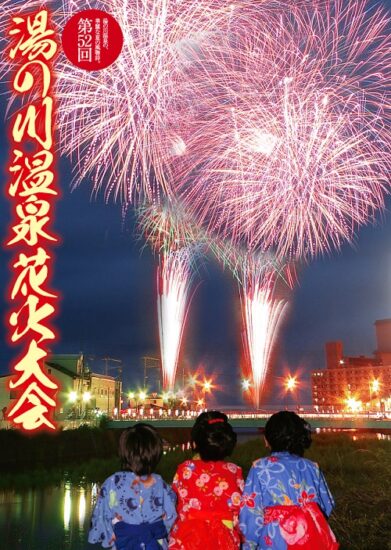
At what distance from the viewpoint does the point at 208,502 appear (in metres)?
4.48

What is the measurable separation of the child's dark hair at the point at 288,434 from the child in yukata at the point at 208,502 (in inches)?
17.9

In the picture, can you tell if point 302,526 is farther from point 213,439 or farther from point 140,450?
point 140,450

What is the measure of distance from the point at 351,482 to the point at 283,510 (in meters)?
15.9

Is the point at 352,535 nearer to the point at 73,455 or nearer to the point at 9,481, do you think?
the point at 9,481

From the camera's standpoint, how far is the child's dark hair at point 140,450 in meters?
4.37

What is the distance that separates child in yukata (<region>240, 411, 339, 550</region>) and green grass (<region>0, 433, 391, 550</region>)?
21.1 feet

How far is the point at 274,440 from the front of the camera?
4402 mm

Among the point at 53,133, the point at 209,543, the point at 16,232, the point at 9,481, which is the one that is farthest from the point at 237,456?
the point at 209,543

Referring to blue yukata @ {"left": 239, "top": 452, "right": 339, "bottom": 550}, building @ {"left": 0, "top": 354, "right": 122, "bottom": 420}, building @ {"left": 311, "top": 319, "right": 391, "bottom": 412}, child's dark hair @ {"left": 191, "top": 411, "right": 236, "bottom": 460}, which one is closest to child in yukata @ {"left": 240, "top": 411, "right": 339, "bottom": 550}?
blue yukata @ {"left": 239, "top": 452, "right": 339, "bottom": 550}

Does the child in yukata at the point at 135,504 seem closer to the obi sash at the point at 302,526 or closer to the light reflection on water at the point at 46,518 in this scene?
the obi sash at the point at 302,526

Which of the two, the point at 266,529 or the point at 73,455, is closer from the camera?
the point at 266,529

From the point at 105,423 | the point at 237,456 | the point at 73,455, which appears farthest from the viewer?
the point at 105,423

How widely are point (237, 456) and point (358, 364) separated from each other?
12912 centimetres

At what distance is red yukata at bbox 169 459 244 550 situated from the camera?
14.5ft
